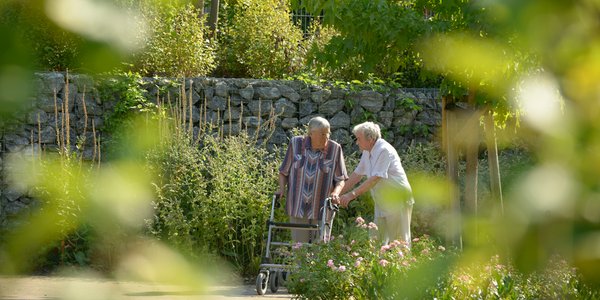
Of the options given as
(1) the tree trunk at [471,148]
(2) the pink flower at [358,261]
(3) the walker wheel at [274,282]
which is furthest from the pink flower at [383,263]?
(3) the walker wheel at [274,282]

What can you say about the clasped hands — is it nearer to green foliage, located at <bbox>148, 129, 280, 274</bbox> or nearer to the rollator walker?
the rollator walker

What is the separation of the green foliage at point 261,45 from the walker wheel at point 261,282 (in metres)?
4.00

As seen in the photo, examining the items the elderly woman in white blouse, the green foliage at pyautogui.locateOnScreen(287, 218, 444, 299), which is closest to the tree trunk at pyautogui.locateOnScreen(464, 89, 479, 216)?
the elderly woman in white blouse

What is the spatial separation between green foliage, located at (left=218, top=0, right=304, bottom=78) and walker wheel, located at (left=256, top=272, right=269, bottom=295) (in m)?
4.00

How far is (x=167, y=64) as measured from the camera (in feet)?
35.2

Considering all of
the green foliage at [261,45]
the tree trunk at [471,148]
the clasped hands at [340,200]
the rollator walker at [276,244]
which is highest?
the green foliage at [261,45]

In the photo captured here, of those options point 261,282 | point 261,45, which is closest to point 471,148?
point 261,282

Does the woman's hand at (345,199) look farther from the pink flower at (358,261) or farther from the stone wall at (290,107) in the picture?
the stone wall at (290,107)

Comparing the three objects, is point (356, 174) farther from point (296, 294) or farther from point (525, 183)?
point (525, 183)

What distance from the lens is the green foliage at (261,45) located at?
11297 millimetres

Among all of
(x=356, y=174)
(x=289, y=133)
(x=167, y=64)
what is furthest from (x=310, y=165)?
(x=167, y=64)

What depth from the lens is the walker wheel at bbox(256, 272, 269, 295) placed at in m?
7.51

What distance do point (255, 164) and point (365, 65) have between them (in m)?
2.02

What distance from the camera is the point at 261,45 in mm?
11273
